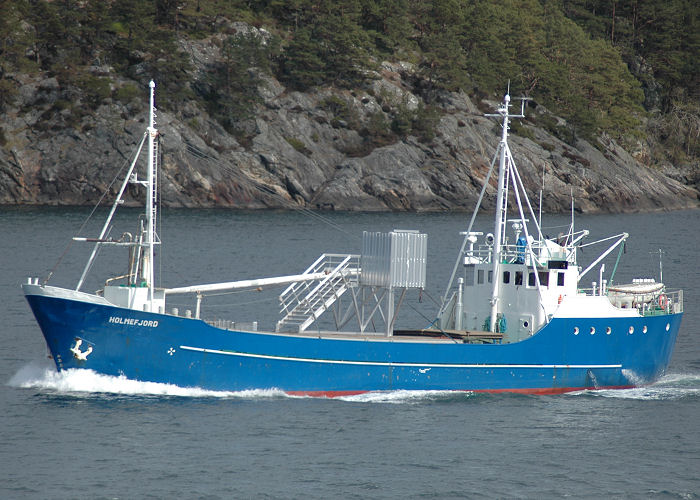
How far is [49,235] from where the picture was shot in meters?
66.0

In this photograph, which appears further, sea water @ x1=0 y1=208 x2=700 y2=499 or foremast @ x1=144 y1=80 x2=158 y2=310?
foremast @ x1=144 y1=80 x2=158 y2=310

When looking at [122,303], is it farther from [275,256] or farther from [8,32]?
[8,32]

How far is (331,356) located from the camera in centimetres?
2797

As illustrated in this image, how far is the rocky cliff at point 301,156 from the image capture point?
87.3m

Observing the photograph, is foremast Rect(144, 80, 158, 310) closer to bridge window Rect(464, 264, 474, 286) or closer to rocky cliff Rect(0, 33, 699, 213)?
bridge window Rect(464, 264, 474, 286)

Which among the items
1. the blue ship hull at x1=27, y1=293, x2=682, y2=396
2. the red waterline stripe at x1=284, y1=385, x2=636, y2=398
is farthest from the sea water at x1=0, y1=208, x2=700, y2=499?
the blue ship hull at x1=27, y1=293, x2=682, y2=396

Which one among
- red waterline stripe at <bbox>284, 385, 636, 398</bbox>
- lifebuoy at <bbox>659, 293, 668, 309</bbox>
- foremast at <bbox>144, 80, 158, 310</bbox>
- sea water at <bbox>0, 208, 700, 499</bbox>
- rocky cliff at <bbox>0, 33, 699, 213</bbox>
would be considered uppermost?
rocky cliff at <bbox>0, 33, 699, 213</bbox>

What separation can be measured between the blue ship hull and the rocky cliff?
5895cm

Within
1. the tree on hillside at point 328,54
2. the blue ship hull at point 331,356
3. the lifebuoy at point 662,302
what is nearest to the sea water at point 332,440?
the blue ship hull at point 331,356

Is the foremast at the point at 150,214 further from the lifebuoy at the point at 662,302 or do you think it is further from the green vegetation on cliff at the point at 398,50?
the green vegetation on cliff at the point at 398,50

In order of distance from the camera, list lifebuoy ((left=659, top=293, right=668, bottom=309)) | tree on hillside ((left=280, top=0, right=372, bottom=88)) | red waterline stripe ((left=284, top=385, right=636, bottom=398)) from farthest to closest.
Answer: tree on hillside ((left=280, top=0, right=372, bottom=88))
lifebuoy ((left=659, top=293, right=668, bottom=309))
red waterline stripe ((left=284, top=385, right=636, bottom=398))

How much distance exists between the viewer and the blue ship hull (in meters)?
26.8

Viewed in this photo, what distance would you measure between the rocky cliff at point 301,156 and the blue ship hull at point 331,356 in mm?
58954

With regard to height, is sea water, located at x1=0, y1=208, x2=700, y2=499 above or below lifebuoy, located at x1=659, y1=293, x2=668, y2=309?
below
